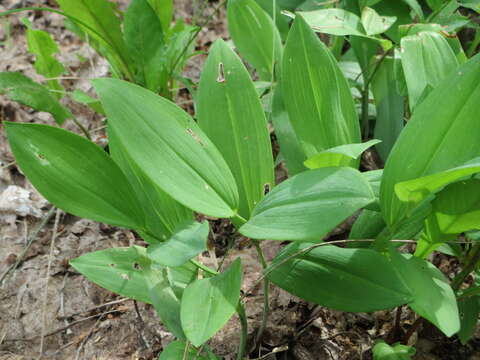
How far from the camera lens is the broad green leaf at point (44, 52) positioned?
159cm

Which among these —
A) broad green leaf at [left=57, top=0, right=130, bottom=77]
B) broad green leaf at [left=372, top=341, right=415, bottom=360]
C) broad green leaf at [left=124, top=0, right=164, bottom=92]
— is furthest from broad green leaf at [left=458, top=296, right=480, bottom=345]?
broad green leaf at [left=57, top=0, right=130, bottom=77]

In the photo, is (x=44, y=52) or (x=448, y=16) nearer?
(x=448, y=16)

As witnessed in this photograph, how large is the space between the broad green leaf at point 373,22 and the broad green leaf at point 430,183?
1.91 feet

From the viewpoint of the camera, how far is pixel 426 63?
3.17ft

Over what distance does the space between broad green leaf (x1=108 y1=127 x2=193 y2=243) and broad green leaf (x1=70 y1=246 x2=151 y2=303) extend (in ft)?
0.18

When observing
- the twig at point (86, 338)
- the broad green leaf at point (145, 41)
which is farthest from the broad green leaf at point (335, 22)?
the twig at point (86, 338)

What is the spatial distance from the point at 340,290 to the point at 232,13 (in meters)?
0.84

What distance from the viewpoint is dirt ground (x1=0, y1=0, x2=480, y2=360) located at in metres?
1.03

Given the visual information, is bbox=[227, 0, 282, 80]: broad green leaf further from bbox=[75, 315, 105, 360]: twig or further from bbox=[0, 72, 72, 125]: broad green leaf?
bbox=[75, 315, 105, 360]: twig

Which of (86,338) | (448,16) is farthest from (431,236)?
(86,338)

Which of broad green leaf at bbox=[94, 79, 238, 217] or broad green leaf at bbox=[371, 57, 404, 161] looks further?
broad green leaf at bbox=[371, 57, 404, 161]

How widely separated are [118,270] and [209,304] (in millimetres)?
247

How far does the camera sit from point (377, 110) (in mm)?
1272

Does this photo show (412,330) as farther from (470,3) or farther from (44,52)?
(44,52)
